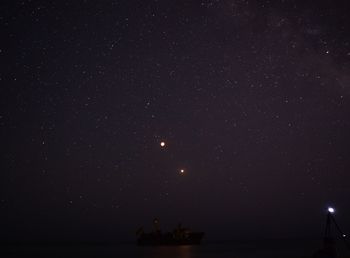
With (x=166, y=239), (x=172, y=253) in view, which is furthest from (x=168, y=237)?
(x=172, y=253)

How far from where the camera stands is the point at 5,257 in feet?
405

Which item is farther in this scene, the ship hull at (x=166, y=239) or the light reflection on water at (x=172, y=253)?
the ship hull at (x=166, y=239)

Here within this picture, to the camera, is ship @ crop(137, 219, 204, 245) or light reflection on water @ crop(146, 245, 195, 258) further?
ship @ crop(137, 219, 204, 245)

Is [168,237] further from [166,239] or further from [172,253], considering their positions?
[172,253]

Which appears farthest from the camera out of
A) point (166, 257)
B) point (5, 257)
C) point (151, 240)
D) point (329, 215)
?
point (151, 240)

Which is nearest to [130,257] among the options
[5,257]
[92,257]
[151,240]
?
[92,257]

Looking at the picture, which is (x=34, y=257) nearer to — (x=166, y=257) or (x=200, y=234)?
(x=166, y=257)

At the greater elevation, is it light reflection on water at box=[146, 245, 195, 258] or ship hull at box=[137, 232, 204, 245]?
ship hull at box=[137, 232, 204, 245]

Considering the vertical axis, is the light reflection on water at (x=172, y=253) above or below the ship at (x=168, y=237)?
below

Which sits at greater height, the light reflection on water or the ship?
the ship

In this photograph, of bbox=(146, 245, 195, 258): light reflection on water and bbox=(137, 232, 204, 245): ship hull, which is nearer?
bbox=(146, 245, 195, 258): light reflection on water

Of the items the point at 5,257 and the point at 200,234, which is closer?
the point at 5,257

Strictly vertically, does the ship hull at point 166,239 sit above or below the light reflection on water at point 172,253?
above

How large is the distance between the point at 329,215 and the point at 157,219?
4931 inches
